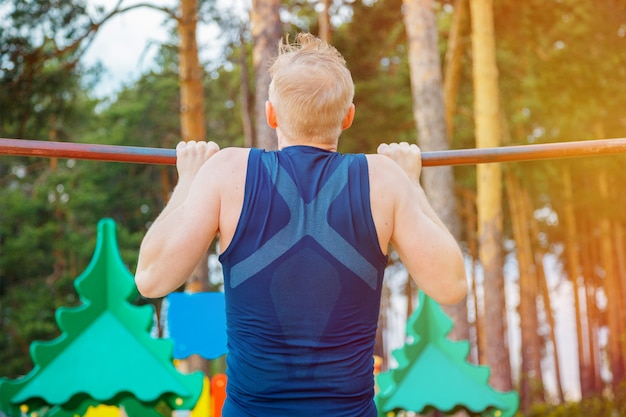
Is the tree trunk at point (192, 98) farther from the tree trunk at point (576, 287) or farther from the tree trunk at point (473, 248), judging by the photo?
→ the tree trunk at point (576, 287)

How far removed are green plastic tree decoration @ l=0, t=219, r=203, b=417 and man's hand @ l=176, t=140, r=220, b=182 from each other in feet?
8.87

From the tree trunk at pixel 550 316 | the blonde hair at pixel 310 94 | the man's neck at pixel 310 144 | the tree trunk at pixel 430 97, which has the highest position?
the tree trunk at pixel 430 97

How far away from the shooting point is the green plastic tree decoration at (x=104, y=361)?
4.22 metres

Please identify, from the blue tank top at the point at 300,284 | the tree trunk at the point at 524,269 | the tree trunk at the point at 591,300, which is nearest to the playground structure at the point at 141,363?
the blue tank top at the point at 300,284

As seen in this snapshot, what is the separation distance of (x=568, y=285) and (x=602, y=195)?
22.6ft

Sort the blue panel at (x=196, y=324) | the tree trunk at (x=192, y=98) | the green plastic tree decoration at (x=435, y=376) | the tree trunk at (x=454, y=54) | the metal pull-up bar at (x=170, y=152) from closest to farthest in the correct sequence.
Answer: the metal pull-up bar at (x=170, y=152) → the green plastic tree decoration at (x=435, y=376) → the blue panel at (x=196, y=324) → the tree trunk at (x=192, y=98) → the tree trunk at (x=454, y=54)

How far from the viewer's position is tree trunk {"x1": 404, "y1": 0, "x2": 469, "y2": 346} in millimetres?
8375

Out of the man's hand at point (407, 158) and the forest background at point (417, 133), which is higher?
the forest background at point (417, 133)

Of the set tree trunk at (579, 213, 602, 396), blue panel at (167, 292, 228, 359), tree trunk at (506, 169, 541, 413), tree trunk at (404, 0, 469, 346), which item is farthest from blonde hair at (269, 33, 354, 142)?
tree trunk at (579, 213, 602, 396)

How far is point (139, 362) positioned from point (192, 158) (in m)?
2.82

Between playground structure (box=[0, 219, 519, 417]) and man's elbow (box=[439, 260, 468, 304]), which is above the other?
man's elbow (box=[439, 260, 468, 304])

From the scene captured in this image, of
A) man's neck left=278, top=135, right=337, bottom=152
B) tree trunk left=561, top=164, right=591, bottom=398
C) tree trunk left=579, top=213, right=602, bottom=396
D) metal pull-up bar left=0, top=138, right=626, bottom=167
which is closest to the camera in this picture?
man's neck left=278, top=135, right=337, bottom=152

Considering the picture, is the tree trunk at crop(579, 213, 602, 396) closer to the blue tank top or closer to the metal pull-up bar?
the metal pull-up bar

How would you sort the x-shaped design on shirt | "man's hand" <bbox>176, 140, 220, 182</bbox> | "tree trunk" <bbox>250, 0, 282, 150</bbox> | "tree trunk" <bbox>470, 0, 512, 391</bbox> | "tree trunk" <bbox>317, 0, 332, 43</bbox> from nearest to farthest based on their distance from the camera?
the x-shaped design on shirt, "man's hand" <bbox>176, 140, 220, 182</bbox>, "tree trunk" <bbox>250, 0, 282, 150</bbox>, "tree trunk" <bbox>470, 0, 512, 391</bbox>, "tree trunk" <bbox>317, 0, 332, 43</bbox>
